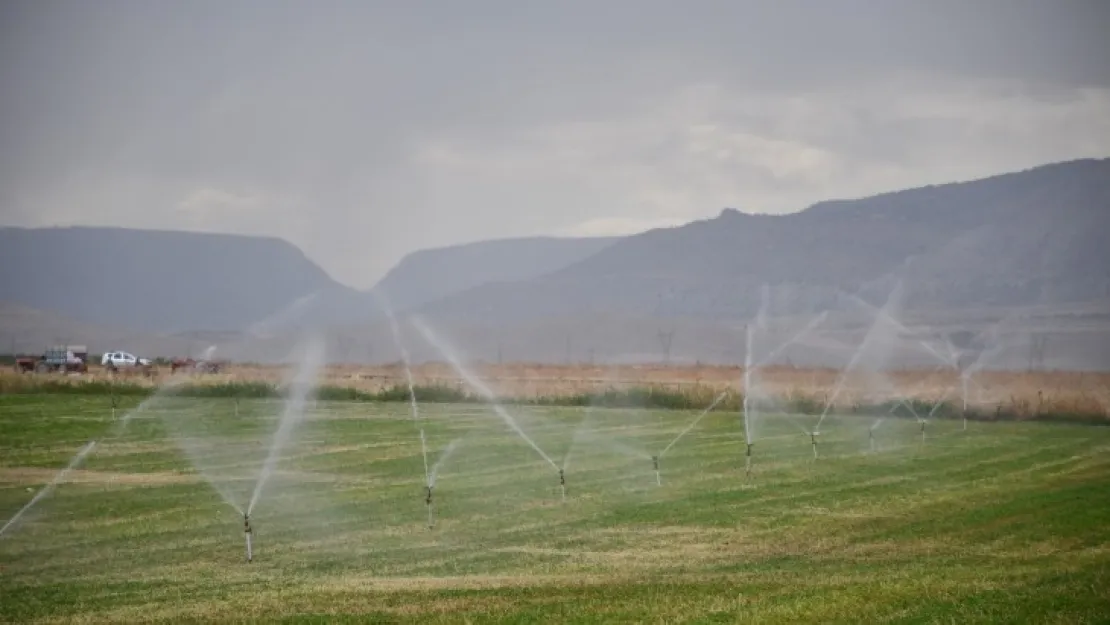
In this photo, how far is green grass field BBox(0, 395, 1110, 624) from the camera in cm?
2081

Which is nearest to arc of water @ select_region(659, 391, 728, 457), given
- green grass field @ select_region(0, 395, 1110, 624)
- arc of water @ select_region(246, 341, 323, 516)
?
green grass field @ select_region(0, 395, 1110, 624)

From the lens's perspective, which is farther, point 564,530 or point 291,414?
point 291,414

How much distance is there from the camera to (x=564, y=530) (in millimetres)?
29797

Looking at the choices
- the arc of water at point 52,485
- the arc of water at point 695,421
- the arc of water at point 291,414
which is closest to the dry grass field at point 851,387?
the arc of water at point 291,414

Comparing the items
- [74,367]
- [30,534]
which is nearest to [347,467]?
[30,534]

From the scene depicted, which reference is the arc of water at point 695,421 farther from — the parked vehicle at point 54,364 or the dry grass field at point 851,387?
the parked vehicle at point 54,364

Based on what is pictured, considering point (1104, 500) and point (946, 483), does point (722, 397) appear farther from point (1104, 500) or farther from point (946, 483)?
point (1104, 500)

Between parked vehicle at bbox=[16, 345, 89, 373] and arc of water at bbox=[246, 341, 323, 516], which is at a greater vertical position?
parked vehicle at bbox=[16, 345, 89, 373]

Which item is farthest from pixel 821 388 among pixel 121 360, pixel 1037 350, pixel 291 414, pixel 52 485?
pixel 1037 350

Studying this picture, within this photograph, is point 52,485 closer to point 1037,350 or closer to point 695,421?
point 695,421

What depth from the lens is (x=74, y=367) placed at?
10350 cm

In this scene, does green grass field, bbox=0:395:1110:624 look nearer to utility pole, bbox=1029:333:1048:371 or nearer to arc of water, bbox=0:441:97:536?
arc of water, bbox=0:441:97:536

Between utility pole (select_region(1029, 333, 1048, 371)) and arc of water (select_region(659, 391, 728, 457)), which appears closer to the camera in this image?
A: arc of water (select_region(659, 391, 728, 457))

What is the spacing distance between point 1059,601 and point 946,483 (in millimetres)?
18221
